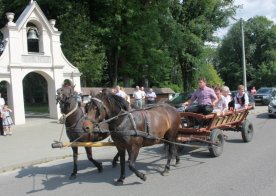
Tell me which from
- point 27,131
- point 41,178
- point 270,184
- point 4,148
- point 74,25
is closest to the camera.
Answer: point 270,184

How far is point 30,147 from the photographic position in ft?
45.3

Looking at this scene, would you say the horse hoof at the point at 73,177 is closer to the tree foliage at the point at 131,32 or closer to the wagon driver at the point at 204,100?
the wagon driver at the point at 204,100

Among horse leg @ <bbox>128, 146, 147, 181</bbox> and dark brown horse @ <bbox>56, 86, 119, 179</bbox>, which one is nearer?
horse leg @ <bbox>128, 146, 147, 181</bbox>

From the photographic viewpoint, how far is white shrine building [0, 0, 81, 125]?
2133 centimetres

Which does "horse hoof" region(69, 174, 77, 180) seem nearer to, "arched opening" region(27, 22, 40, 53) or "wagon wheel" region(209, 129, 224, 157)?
"wagon wheel" region(209, 129, 224, 157)

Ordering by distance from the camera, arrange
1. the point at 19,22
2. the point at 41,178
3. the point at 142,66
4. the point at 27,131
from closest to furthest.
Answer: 1. the point at 41,178
2. the point at 27,131
3. the point at 19,22
4. the point at 142,66

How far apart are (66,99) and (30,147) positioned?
19.1ft

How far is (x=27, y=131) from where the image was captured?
1888cm

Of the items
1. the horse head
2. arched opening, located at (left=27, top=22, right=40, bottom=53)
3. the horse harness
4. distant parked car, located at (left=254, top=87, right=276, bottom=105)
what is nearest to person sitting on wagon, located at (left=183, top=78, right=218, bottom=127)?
the horse harness

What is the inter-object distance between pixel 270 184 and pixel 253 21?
6631 centimetres

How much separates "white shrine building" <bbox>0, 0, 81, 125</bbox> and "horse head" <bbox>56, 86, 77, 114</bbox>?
Result: 43.4ft

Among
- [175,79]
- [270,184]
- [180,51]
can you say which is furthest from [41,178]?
[175,79]

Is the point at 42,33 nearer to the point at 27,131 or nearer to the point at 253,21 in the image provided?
the point at 27,131

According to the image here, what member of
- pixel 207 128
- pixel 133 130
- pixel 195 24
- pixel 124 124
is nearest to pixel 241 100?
pixel 207 128
